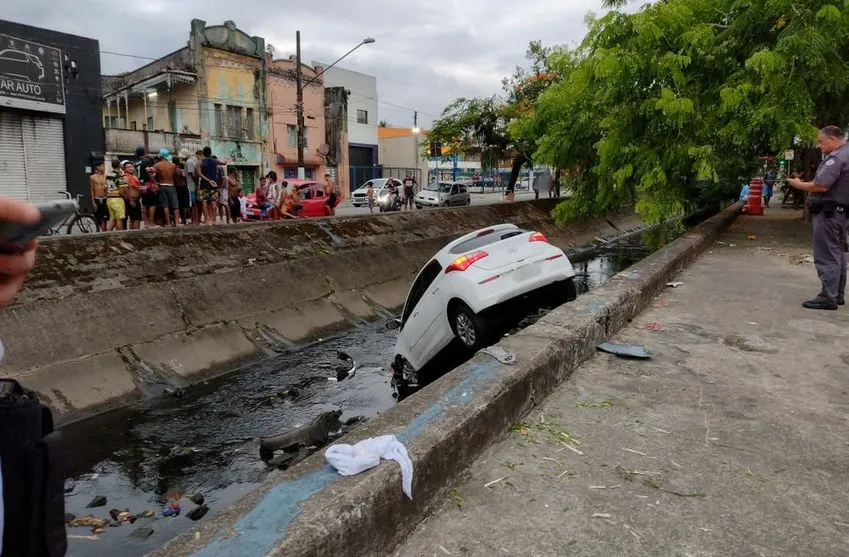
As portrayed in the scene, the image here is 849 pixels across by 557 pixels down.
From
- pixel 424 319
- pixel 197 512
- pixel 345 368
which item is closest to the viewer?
pixel 197 512

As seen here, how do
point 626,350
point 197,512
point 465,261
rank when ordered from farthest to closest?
point 465,261 → point 197,512 → point 626,350

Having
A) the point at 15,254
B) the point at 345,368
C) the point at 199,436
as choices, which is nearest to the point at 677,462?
the point at 15,254

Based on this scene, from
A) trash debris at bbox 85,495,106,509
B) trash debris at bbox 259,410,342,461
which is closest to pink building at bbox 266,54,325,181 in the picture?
trash debris at bbox 259,410,342,461

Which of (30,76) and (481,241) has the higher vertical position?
(30,76)

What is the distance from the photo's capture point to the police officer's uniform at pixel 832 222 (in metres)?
5.55

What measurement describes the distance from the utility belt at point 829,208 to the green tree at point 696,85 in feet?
14.5

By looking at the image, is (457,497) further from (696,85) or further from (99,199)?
(99,199)

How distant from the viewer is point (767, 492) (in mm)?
2592

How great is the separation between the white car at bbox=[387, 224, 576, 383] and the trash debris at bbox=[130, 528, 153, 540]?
3481 mm

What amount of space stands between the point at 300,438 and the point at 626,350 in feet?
10.6

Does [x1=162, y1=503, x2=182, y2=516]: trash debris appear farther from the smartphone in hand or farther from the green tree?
the green tree

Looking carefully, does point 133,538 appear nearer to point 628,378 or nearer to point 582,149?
point 628,378

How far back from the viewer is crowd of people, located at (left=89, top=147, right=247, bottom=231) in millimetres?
11203

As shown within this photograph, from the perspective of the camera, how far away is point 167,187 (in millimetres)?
11531
